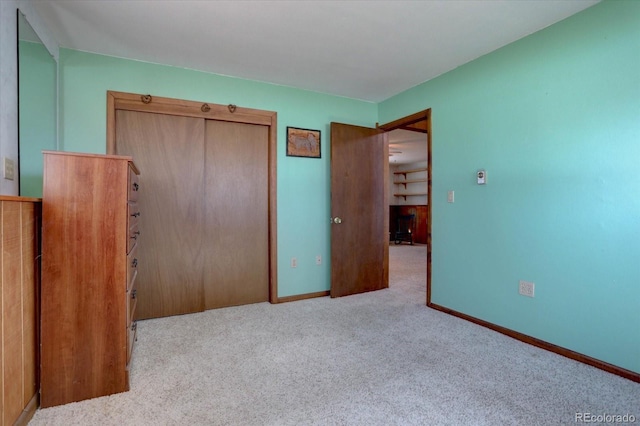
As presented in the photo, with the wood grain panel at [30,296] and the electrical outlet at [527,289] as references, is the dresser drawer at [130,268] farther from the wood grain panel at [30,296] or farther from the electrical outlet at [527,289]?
the electrical outlet at [527,289]

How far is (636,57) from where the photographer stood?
1.79 meters

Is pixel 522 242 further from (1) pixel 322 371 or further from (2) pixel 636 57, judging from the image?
(1) pixel 322 371

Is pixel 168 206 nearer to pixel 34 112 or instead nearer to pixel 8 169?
pixel 34 112

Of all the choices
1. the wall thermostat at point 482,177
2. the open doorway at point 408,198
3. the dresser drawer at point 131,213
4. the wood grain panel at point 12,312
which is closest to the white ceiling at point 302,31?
the wall thermostat at point 482,177

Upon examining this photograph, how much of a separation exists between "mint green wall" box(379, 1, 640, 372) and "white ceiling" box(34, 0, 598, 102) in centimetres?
24

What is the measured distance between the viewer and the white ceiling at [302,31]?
1.98 m

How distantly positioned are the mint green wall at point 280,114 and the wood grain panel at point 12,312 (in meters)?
1.50

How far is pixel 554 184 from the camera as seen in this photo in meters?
2.18

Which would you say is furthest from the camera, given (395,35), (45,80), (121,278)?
(395,35)

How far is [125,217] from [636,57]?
3.06m

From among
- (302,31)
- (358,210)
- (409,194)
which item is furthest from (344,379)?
(409,194)

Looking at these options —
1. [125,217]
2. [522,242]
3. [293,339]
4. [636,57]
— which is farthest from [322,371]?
[636,57]

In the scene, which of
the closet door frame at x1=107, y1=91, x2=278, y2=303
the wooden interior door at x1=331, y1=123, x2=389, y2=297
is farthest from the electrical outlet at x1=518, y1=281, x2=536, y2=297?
the closet door frame at x1=107, y1=91, x2=278, y2=303

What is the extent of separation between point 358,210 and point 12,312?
9.71ft
